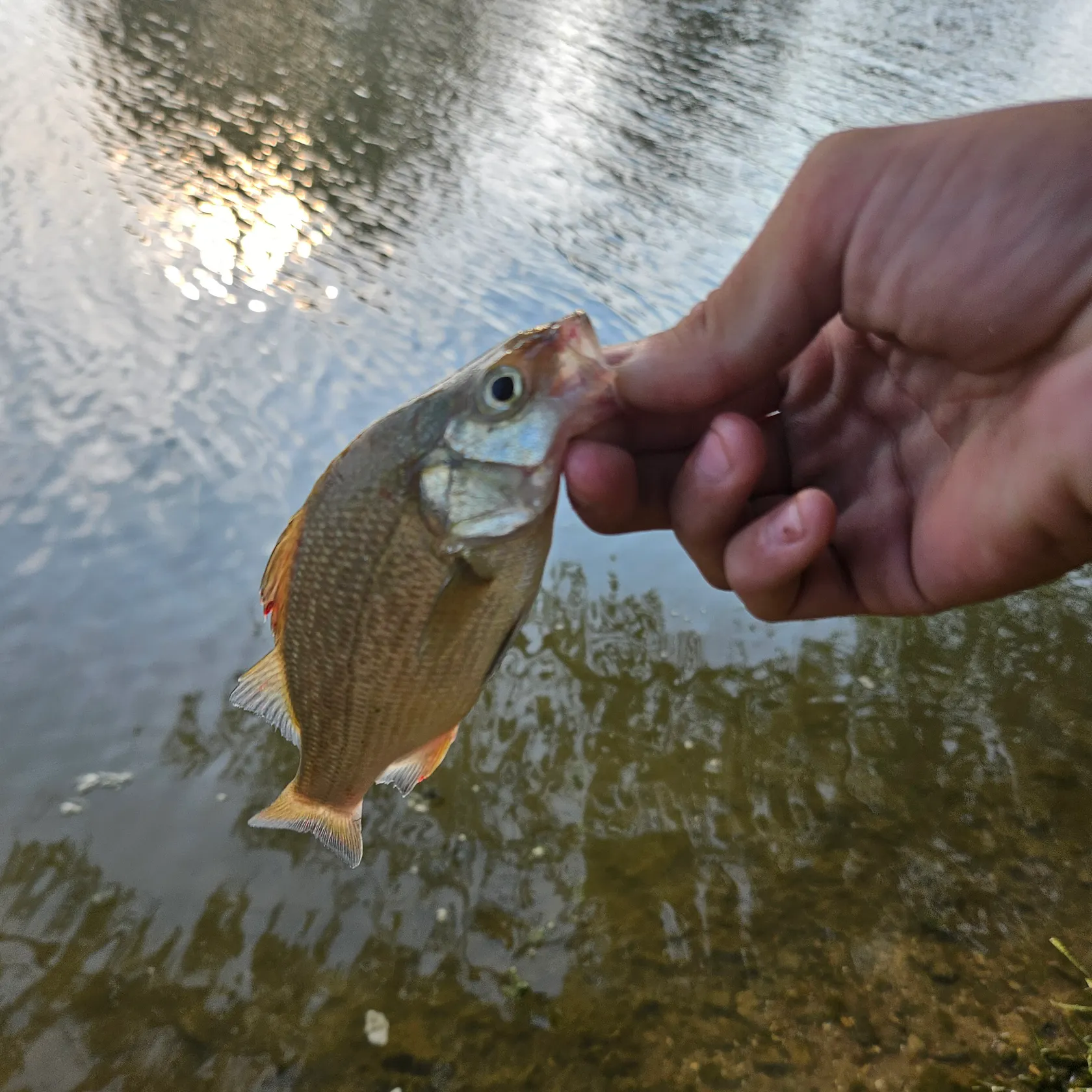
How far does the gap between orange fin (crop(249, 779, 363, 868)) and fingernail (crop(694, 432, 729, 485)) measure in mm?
1479

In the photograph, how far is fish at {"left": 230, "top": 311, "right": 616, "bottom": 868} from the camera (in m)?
2.16

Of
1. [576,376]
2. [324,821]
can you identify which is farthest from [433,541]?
[324,821]

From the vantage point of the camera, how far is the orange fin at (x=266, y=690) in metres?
2.51

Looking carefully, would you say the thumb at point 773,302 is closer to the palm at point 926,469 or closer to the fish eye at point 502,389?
the fish eye at point 502,389

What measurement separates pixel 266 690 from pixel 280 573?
0.40 m

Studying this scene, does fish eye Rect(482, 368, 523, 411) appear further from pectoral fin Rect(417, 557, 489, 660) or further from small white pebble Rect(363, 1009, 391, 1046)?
small white pebble Rect(363, 1009, 391, 1046)

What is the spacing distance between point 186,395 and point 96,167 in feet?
16.4

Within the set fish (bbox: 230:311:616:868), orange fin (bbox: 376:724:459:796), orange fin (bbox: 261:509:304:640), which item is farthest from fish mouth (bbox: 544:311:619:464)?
orange fin (bbox: 376:724:459:796)

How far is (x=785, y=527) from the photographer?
2.26 m

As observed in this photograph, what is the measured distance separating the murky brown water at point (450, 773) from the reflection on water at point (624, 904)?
2 cm


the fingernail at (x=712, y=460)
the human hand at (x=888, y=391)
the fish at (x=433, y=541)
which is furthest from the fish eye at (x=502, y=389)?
the fingernail at (x=712, y=460)

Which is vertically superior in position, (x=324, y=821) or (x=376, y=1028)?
(x=324, y=821)

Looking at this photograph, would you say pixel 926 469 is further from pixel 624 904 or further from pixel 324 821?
pixel 624 904

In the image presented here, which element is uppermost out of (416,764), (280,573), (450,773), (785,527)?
(785,527)
